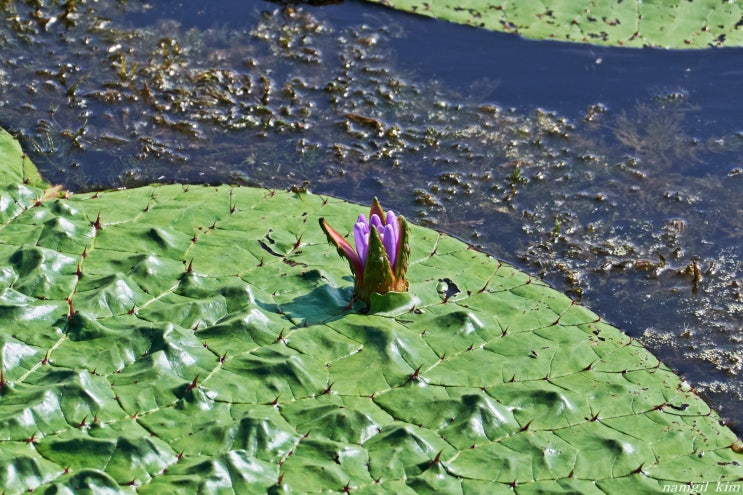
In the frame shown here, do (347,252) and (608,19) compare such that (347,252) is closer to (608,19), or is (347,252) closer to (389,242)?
(389,242)

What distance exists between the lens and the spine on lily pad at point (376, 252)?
6082 millimetres

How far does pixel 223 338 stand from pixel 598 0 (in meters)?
6.21

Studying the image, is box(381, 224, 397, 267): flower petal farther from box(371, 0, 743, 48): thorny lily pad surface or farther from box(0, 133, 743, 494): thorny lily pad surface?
box(371, 0, 743, 48): thorny lily pad surface

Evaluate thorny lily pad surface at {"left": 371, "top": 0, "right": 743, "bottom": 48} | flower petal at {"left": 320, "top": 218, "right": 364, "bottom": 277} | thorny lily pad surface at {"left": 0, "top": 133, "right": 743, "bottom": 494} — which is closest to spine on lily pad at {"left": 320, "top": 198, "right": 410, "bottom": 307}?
flower petal at {"left": 320, "top": 218, "right": 364, "bottom": 277}

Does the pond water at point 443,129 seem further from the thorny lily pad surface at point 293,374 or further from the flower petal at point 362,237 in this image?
the flower petal at point 362,237

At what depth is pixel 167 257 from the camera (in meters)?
6.66

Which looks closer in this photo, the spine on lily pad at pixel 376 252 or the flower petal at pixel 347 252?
the spine on lily pad at pixel 376 252

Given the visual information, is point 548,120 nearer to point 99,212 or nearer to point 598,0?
point 598,0

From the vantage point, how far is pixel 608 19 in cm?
1012

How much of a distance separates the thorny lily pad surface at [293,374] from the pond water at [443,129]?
3.15 ft

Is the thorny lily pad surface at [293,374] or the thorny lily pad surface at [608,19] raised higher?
the thorny lily pad surface at [608,19]

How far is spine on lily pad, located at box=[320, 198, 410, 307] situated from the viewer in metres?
6.08

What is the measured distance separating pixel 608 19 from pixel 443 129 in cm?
231

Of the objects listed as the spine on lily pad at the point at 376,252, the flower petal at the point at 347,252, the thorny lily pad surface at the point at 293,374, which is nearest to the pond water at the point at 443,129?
the thorny lily pad surface at the point at 293,374
